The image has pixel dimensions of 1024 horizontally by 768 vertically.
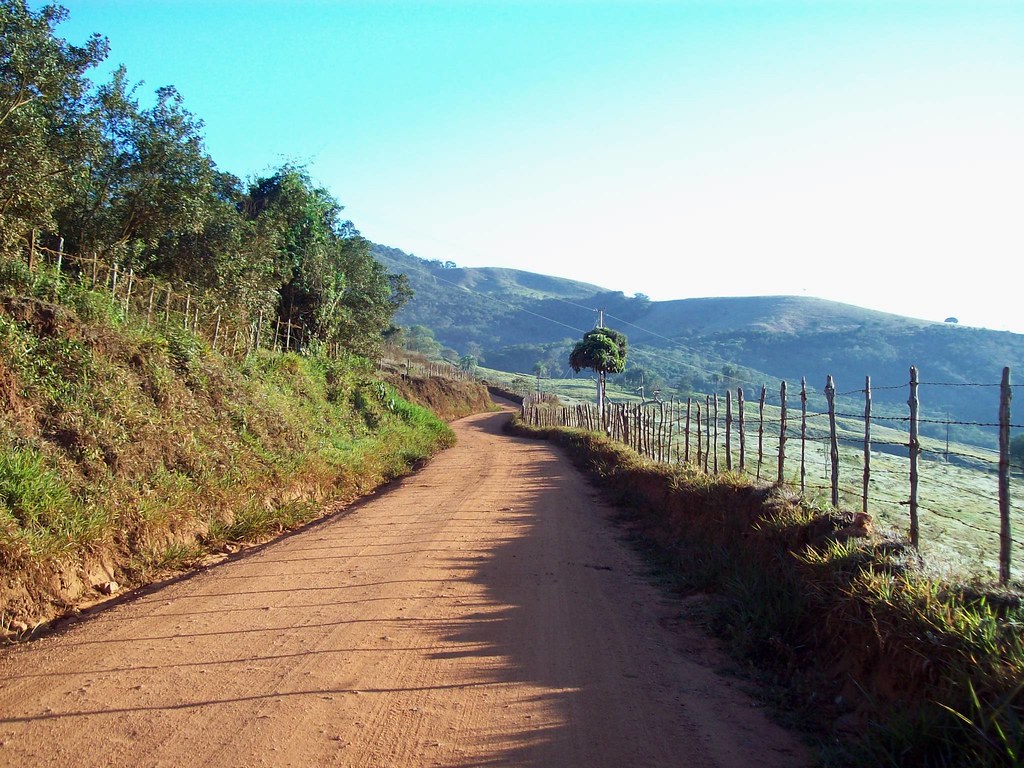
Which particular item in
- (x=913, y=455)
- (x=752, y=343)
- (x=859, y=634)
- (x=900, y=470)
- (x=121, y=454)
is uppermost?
(x=752, y=343)

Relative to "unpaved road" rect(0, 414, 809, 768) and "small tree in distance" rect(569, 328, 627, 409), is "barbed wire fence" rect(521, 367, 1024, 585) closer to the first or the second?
"unpaved road" rect(0, 414, 809, 768)

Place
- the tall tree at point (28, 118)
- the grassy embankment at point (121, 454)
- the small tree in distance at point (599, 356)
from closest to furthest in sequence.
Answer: the grassy embankment at point (121, 454), the tall tree at point (28, 118), the small tree in distance at point (599, 356)

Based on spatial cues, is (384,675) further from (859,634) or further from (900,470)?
(900,470)

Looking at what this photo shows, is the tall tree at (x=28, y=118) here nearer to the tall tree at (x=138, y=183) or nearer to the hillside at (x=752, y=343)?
the tall tree at (x=138, y=183)

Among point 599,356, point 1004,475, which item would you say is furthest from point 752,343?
point 1004,475

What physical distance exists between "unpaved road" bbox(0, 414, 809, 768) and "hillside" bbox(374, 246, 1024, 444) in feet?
17.7

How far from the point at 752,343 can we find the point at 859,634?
85156 millimetres

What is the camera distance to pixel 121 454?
775 cm

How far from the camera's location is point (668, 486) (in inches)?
436

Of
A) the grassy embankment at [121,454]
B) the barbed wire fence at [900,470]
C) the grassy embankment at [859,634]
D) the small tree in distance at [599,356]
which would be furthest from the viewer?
the small tree in distance at [599,356]

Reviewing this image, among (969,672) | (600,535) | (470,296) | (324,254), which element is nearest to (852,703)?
(969,672)

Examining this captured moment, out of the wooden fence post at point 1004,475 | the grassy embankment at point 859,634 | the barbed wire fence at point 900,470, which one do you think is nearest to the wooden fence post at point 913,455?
the barbed wire fence at point 900,470

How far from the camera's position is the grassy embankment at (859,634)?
347 centimetres

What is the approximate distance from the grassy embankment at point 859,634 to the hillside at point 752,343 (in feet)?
11.0
